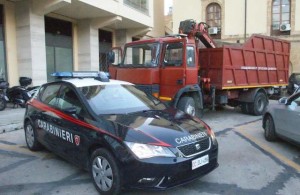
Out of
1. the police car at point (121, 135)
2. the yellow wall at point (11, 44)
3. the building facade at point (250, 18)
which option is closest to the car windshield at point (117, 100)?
the police car at point (121, 135)

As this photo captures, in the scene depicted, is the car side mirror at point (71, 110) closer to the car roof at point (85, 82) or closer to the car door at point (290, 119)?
the car roof at point (85, 82)

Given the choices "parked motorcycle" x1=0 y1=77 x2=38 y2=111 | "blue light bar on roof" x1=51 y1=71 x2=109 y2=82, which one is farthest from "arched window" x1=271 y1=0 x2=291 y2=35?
"blue light bar on roof" x1=51 y1=71 x2=109 y2=82

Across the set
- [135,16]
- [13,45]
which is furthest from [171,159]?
[135,16]

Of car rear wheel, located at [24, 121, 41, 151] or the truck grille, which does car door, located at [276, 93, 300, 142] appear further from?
car rear wheel, located at [24, 121, 41, 151]

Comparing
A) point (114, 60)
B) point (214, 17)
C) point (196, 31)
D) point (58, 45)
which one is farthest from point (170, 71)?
point (214, 17)

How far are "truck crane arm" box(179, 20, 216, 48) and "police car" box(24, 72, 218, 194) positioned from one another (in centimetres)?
407

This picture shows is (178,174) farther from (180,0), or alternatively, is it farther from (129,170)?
(180,0)

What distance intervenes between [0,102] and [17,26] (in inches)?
138

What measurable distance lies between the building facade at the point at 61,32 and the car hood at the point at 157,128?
913 centimetres

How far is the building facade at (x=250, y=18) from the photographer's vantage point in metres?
23.7

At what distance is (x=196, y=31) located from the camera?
909 centimetres

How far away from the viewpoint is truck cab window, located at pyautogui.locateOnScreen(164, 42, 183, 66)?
324 inches

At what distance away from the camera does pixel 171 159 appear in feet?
12.1

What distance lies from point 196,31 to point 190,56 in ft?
3.80
